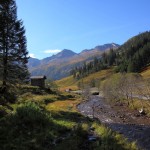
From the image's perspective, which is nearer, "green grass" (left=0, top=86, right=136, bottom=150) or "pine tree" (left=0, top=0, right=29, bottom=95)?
"green grass" (left=0, top=86, right=136, bottom=150)

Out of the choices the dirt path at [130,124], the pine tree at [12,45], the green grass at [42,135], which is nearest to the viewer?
the green grass at [42,135]

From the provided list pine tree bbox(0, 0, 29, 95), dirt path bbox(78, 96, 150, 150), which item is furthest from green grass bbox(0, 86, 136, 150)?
pine tree bbox(0, 0, 29, 95)

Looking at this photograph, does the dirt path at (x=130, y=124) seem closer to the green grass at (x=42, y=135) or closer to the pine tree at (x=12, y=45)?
the green grass at (x=42, y=135)

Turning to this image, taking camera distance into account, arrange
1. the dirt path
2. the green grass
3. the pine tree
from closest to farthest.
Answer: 1. the green grass
2. the dirt path
3. the pine tree

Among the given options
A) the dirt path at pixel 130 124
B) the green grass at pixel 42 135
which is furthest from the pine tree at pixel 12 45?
the green grass at pixel 42 135

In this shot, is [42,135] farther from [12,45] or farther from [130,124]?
[12,45]

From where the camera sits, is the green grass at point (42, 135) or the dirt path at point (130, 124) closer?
the green grass at point (42, 135)

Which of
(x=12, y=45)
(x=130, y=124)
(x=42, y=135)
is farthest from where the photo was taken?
(x=12, y=45)

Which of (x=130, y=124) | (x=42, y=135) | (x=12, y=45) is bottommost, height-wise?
(x=130, y=124)

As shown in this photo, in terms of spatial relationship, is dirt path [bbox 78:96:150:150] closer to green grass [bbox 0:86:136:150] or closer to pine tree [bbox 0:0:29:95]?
green grass [bbox 0:86:136:150]

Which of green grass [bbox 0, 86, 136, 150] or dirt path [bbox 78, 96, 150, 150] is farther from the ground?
green grass [bbox 0, 86, 136, 150]

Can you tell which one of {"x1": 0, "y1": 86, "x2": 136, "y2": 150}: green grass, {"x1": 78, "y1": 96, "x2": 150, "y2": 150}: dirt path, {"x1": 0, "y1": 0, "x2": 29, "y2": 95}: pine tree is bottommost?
{"x1": 78, "y1": 96, "x2": 150, "y2": 150}: dirt path

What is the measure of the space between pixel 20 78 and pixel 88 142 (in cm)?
3965

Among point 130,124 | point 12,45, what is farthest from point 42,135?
point 12,45
